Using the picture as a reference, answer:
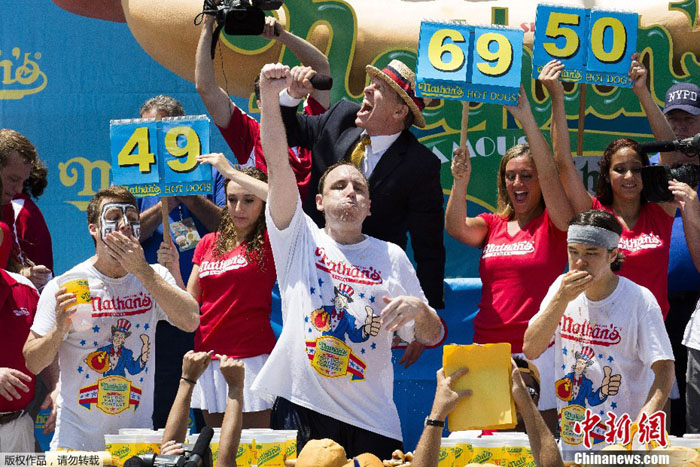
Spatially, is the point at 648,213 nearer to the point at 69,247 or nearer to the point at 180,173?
the point at 180,173

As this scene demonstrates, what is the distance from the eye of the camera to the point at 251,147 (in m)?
5.88

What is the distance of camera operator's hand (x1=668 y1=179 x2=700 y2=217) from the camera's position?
5086 millimetres

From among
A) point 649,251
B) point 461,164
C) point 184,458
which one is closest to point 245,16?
point 461,164

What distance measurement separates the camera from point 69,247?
678 cm

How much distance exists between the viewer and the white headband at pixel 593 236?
4457 mm

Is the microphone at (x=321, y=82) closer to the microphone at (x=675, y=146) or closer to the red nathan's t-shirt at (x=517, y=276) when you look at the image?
the red nathan's t-shirt at (x=517, y=276)

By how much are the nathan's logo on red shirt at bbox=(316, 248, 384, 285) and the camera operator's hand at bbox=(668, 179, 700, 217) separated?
5.03ft

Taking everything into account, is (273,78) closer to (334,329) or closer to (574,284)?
(334,329)

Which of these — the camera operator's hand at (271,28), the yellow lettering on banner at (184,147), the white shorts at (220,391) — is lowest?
the white shorts at (220,391)

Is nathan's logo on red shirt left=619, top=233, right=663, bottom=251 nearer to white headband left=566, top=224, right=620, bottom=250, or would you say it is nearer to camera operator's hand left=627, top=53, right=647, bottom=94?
white headband left=566, top=224, right=620, bottom=250

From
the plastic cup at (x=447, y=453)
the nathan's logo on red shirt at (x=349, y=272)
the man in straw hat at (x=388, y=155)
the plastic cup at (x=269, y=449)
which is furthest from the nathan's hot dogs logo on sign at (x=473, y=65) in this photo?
the plastic cup at (x=269, y=449)

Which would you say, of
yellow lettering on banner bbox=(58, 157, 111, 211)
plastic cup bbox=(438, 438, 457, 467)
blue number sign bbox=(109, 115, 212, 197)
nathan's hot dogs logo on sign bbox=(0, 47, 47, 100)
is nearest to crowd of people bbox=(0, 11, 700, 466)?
blue number sign bbox=(109, 115, 212, 197)

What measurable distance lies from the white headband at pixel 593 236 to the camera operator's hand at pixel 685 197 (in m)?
0.76

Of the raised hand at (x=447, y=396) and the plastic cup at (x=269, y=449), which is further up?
the raised hand at (x=447, y=396)
